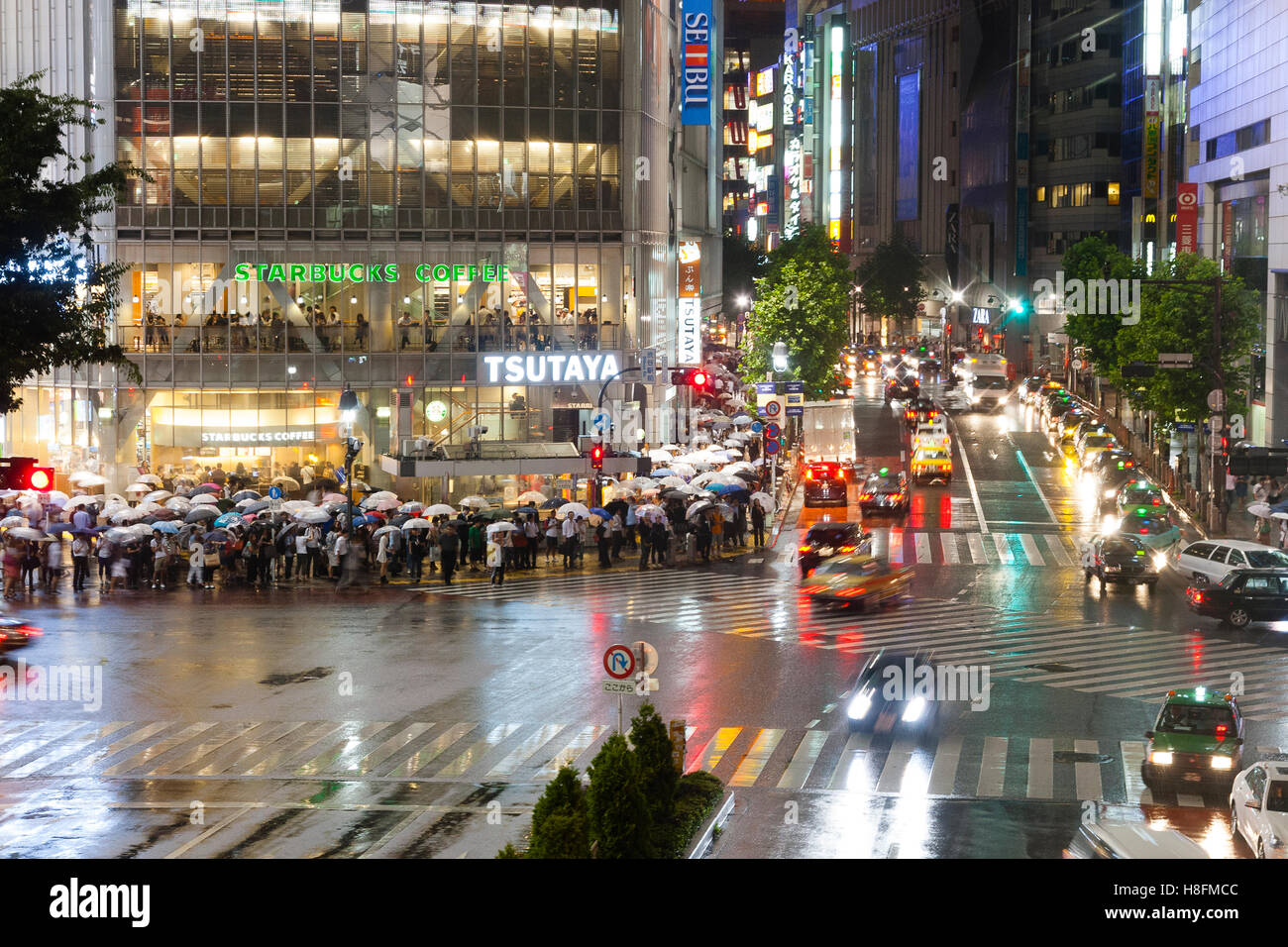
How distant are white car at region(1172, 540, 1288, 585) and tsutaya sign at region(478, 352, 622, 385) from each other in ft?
94.2

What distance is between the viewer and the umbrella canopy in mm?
45250

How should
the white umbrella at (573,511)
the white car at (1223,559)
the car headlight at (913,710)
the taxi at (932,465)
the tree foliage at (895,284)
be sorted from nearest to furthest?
the car headlight at (913,710), the white car at (1223,559), the white umbrella at (573,511), the taxi at (932,465), the tree foliage at (895,284)

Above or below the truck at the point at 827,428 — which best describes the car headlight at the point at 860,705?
below

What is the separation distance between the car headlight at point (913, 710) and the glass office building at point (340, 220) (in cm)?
4071

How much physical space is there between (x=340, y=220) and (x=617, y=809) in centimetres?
5235

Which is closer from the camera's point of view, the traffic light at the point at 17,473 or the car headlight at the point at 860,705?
the traffic light at the point at 17,473

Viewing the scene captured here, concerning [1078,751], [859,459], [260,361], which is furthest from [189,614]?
[859,459]

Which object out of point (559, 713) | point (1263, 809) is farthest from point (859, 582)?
point (1263, 809)

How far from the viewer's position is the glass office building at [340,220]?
210 feet

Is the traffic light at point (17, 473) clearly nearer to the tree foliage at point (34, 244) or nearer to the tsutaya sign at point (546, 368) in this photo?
the tree foliage at point (34, 244)

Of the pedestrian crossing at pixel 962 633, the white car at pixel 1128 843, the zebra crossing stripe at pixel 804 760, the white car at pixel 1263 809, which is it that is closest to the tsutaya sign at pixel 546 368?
the pedestrian crossing at pixel 962 633

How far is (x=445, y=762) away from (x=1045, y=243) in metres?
124

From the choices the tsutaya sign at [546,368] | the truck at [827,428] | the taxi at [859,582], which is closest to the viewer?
the taxi at [859,582]
